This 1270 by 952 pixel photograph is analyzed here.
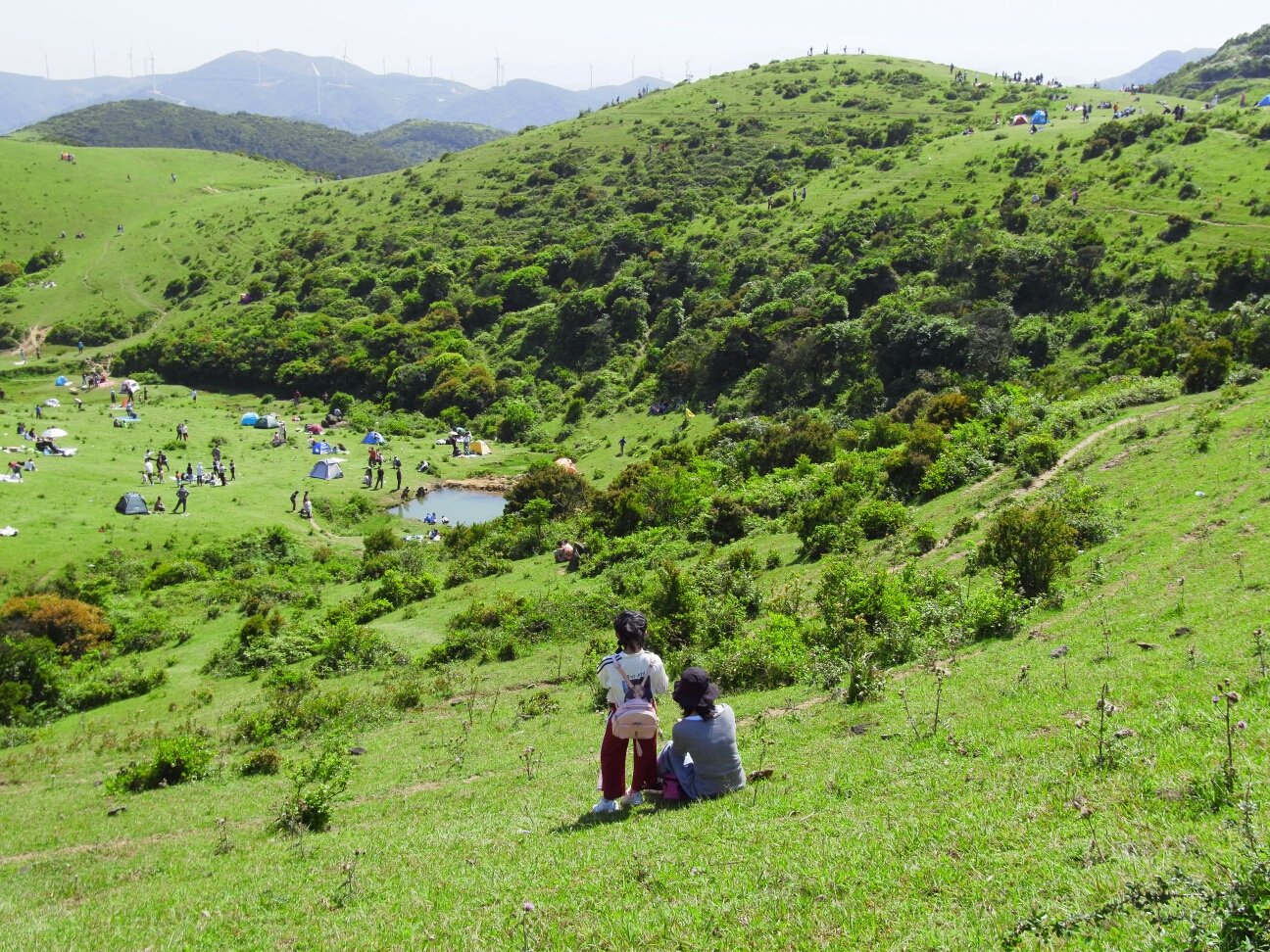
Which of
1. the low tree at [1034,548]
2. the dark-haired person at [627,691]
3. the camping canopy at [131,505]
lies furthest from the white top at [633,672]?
the camping canopy at [131,505]

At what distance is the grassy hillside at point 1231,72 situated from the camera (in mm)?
100938

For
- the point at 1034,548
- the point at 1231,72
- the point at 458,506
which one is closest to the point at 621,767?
the point at 1034,548

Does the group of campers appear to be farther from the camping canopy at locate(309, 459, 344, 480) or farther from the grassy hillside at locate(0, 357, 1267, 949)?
the camping canopy at locate(309, 459, 344, 480)

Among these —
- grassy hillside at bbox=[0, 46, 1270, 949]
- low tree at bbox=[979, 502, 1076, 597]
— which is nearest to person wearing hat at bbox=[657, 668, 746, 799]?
grassy hillside at bbox=[0, 46, 1270, 949]

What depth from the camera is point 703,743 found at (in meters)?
7.58

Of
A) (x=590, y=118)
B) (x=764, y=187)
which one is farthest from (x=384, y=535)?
(x=590, y=118)

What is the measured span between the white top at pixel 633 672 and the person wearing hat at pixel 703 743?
21cm

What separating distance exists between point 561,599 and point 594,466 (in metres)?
26.0

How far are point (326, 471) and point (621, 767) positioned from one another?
39222mm

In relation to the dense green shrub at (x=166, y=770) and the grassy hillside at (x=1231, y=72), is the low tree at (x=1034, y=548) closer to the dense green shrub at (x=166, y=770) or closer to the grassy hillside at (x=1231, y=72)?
the dense green shrub at (x=166, y=770)

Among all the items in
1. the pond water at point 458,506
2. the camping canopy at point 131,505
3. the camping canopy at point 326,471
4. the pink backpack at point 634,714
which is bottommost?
the pond water at point 458,506

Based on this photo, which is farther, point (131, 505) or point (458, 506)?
point (458, 506)

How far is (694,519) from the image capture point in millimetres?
26641

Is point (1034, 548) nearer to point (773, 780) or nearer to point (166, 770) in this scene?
point (773, 780)
